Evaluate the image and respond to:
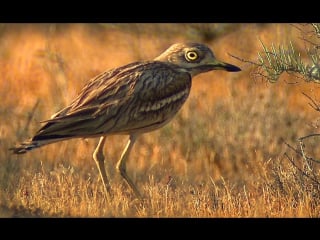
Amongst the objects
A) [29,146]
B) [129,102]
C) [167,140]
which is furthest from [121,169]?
[167,140]

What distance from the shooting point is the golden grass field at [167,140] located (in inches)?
350

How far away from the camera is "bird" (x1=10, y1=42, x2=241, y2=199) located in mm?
8656

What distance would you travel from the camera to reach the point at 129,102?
29.5 ft

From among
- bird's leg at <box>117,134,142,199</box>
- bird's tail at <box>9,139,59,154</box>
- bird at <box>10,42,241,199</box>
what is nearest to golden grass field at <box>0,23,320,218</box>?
bird's leg at <box>117,134,142,199</box>

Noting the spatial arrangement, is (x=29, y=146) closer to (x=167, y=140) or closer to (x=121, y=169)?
(x=121, y=169)

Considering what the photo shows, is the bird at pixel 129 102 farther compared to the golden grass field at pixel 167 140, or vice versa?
the golden grass field at pixel 167 140

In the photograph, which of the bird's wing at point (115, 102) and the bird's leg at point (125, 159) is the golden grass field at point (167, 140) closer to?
the bird's leg at point (125, 159)

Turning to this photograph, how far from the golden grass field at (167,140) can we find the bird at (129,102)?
59 centimetres

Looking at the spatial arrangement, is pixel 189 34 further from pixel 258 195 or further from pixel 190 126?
pixel 258 195

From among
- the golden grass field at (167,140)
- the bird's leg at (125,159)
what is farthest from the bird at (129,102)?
the golden grass field at (167,140)

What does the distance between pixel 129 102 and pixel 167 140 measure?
3.59 meters

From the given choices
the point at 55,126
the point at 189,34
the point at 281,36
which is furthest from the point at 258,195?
the point at 189,34

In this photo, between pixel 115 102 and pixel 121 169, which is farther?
pixel 121 169

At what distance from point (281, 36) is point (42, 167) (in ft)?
19.3
